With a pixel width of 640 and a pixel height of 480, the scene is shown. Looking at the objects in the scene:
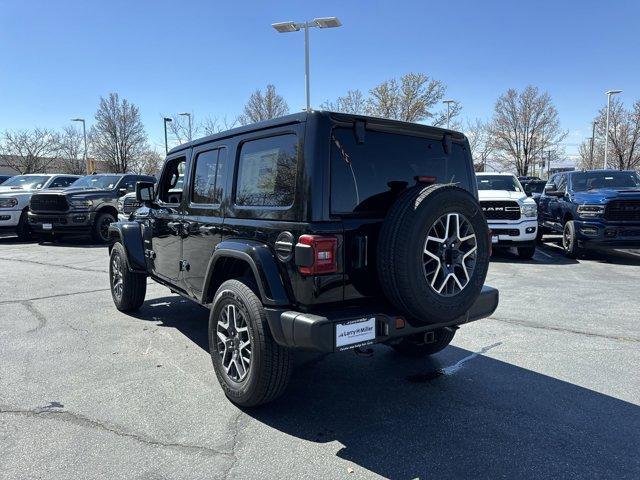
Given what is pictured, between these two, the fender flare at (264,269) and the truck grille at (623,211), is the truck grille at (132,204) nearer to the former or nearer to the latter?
the fender flare at (264,269)

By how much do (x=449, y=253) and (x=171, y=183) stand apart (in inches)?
135

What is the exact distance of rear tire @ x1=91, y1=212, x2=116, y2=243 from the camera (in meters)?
13.6

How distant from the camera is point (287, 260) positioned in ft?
10.1

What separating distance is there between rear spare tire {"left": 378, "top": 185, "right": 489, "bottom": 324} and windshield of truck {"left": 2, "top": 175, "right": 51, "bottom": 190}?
1619 cm

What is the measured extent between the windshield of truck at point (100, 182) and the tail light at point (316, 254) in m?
12.7

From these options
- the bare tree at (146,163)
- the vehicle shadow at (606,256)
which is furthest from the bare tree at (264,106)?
the vehicle shadow at (606,256)

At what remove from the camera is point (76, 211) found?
13.2m

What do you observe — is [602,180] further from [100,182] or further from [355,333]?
[100,182]

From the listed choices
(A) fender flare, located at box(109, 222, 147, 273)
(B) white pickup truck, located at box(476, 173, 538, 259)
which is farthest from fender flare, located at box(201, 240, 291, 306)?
(B) white pickup truck, located at box(476, 173, 538, 259)

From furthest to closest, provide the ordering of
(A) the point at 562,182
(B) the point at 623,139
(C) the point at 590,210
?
1. (B) the point at 623,139
2. (A) the point at 562,182
3. (C) the point at 590,210

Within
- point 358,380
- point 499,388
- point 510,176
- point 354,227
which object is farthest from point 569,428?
point 510,176

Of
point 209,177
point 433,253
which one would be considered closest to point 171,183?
point 209,177

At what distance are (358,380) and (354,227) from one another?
157 centimetres

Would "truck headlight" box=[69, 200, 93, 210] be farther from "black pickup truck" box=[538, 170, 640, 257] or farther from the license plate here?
the license plate
